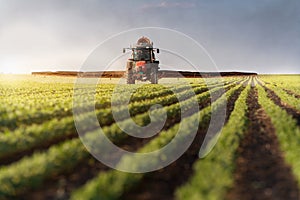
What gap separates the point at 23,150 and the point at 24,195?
2.74 metres

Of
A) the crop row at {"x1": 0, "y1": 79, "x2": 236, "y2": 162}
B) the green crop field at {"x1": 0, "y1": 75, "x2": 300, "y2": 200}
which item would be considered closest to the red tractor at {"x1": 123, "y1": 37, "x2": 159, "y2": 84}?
the crop row at {"x1": 0, "y1": 79, "x2": 236, "y2": 162}

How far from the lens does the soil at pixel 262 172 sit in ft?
21.2

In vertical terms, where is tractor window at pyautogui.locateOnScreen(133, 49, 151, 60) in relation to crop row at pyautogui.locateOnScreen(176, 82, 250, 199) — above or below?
above

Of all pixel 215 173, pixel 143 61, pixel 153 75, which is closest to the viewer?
pixel 215 173

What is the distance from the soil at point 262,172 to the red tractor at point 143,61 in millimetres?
21665

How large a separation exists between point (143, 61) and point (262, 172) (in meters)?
25.2

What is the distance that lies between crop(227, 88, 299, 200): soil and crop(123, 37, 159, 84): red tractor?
853 inches

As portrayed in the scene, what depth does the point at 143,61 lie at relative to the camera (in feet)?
106

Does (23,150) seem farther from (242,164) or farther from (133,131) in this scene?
(242,164)

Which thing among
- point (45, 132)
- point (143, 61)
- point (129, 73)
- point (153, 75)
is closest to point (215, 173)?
point (45, 132)

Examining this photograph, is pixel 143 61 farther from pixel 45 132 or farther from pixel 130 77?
pixel 45 132

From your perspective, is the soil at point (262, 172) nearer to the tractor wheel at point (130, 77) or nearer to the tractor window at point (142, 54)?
the tractor window at point (142, 54)

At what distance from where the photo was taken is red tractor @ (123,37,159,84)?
3228 centimetres

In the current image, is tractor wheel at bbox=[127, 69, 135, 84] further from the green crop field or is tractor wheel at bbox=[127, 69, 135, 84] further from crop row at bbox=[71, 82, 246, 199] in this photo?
crop row at bbox=[71, 82, 246, 199]
